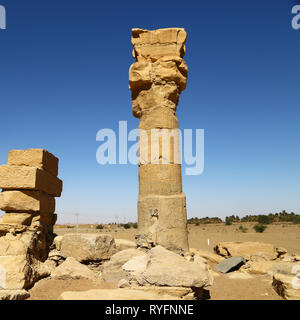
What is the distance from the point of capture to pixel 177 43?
28.0 feet

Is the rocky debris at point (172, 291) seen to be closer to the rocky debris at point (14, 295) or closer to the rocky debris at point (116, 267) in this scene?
the rocky debris at point (116, 267)

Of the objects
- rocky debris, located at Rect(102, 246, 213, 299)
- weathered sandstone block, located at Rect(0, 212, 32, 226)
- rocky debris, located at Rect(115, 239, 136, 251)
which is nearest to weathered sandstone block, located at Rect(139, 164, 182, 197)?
rocky debris, located at Rect(115, 239, 136, 251)

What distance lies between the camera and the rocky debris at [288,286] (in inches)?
223

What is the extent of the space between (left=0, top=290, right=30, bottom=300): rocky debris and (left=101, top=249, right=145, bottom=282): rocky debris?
5.90 feet

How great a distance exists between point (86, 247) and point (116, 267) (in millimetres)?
1014

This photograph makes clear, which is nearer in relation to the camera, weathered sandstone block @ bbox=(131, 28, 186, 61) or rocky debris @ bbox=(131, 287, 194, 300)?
rocky debris @ bbox=(131, 287, 194, 300)

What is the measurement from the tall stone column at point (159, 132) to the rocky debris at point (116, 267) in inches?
34.1

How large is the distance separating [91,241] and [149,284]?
8.35 feet

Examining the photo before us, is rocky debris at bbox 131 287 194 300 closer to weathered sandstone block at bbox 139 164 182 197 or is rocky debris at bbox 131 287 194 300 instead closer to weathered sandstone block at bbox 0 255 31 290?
weathered sandstone block at bbox 0 255 31 290

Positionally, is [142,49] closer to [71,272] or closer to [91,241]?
[91,241]

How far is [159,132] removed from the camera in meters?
8.25

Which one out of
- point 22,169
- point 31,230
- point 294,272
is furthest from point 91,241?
point 294,272

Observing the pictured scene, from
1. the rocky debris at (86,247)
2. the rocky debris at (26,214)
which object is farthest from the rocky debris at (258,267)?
the rocky debris at (26,214)

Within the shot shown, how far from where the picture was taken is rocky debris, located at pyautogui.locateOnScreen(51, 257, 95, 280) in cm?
630
